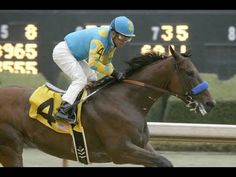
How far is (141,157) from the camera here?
18.0 feet

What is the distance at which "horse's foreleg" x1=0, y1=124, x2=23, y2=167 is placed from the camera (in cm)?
596

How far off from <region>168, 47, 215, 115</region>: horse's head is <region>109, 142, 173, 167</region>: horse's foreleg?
1.73 ft

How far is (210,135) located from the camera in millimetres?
6875

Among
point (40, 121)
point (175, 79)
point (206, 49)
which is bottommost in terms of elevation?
point (206, 49)

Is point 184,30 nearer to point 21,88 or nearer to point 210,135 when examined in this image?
point 210,135

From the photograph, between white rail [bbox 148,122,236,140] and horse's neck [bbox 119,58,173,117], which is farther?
white rail [bbox 148,122,236,140]

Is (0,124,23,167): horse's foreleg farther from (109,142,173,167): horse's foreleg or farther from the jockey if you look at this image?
(109,142,173,167): horse's foreleg

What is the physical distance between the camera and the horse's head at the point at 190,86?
18.5ft

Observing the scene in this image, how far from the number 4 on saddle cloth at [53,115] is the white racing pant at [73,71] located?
92 millimetres

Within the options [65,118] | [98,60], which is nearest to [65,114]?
[65,118]

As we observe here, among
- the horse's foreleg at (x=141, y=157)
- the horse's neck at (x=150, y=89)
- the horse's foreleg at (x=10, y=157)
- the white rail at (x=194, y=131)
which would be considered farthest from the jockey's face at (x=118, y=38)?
the white rail at (x=194, y=131)

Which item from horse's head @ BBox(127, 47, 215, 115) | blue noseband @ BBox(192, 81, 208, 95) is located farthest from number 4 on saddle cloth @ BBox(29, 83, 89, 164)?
blue noseband @ BBox(192, 81, 208, 95)
